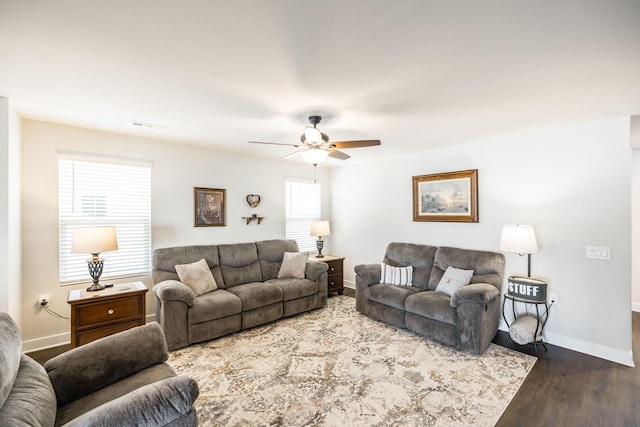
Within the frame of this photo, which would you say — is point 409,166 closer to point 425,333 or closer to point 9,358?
point 425,333

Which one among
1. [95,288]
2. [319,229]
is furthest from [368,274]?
[95,288]

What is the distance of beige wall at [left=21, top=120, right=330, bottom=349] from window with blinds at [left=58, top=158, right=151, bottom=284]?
0.27 feet

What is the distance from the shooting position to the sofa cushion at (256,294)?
3537 millimetres

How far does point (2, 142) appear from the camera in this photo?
240 cm

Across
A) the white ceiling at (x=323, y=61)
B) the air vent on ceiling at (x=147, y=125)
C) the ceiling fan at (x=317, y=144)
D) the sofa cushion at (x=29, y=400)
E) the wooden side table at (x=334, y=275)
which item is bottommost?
the wooden side table at (x=334, y=275)

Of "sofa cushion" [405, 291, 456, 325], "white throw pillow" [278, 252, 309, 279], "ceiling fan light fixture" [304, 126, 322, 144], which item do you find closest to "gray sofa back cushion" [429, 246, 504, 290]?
"sofa cushion" [405, 291, 456, 325]

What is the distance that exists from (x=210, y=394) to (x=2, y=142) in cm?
275

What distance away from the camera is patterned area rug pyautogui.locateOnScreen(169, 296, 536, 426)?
2102 mm

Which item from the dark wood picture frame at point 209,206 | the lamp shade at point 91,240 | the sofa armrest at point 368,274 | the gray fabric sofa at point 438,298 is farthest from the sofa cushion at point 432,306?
the lamp shade at point 91,240

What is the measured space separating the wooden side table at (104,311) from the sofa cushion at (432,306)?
3035mm

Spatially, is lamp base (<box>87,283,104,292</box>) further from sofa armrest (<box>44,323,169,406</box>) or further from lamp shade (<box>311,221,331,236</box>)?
lamp shade (<box>311,221,331,236</box>)

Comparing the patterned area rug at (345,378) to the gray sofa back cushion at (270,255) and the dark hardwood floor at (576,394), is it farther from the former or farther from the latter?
the gray sofa back cushion at (270,255)

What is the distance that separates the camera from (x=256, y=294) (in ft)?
11.9

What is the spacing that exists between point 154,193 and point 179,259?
0.96 metres
